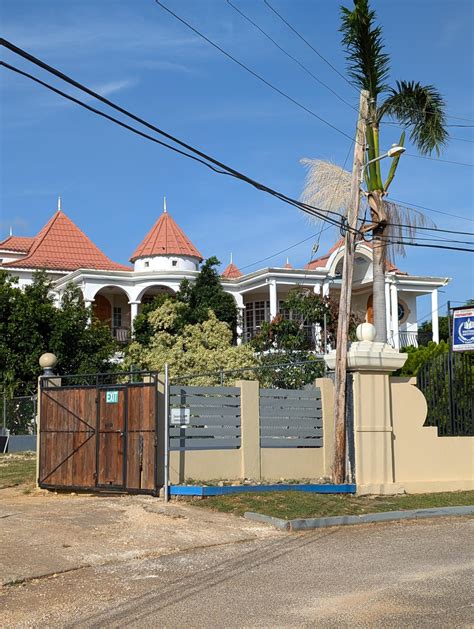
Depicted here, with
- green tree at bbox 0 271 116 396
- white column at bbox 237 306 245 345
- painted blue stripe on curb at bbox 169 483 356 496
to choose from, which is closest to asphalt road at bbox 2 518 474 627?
painted blue stripe on curb at bbox 169 483 356 496

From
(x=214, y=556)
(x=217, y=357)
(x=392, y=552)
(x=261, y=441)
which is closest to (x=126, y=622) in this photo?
(x=214, y=556)

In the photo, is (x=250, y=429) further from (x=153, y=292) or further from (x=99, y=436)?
(x=153, y=292)

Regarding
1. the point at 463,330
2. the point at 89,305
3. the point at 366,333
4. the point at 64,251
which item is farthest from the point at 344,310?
the point at 64,251

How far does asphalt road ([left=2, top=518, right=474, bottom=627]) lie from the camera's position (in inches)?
293

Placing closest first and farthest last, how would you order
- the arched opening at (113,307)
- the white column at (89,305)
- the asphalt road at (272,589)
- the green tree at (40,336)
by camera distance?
the asphalt road at (272,589) → the green tree at (40,336) → the white column at (89,305) → the arched opening at (113,307)

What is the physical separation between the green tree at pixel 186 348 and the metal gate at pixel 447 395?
29.8 feet

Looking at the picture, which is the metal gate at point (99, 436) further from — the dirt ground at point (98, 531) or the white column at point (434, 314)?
the white column at point (434, 314)

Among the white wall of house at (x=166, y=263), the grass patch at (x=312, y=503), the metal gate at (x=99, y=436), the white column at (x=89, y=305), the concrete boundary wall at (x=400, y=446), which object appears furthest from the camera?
the white wall of house at (x=166, y=263)

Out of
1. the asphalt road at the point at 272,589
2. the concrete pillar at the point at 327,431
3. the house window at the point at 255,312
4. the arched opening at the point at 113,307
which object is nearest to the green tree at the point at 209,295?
the house window at the point at 255,312

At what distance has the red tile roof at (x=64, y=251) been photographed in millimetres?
43672

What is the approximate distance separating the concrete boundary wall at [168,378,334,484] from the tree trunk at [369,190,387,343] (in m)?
3.41

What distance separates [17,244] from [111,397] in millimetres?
34234

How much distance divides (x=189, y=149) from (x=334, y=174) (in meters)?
7.10

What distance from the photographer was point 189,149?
1256 cm
